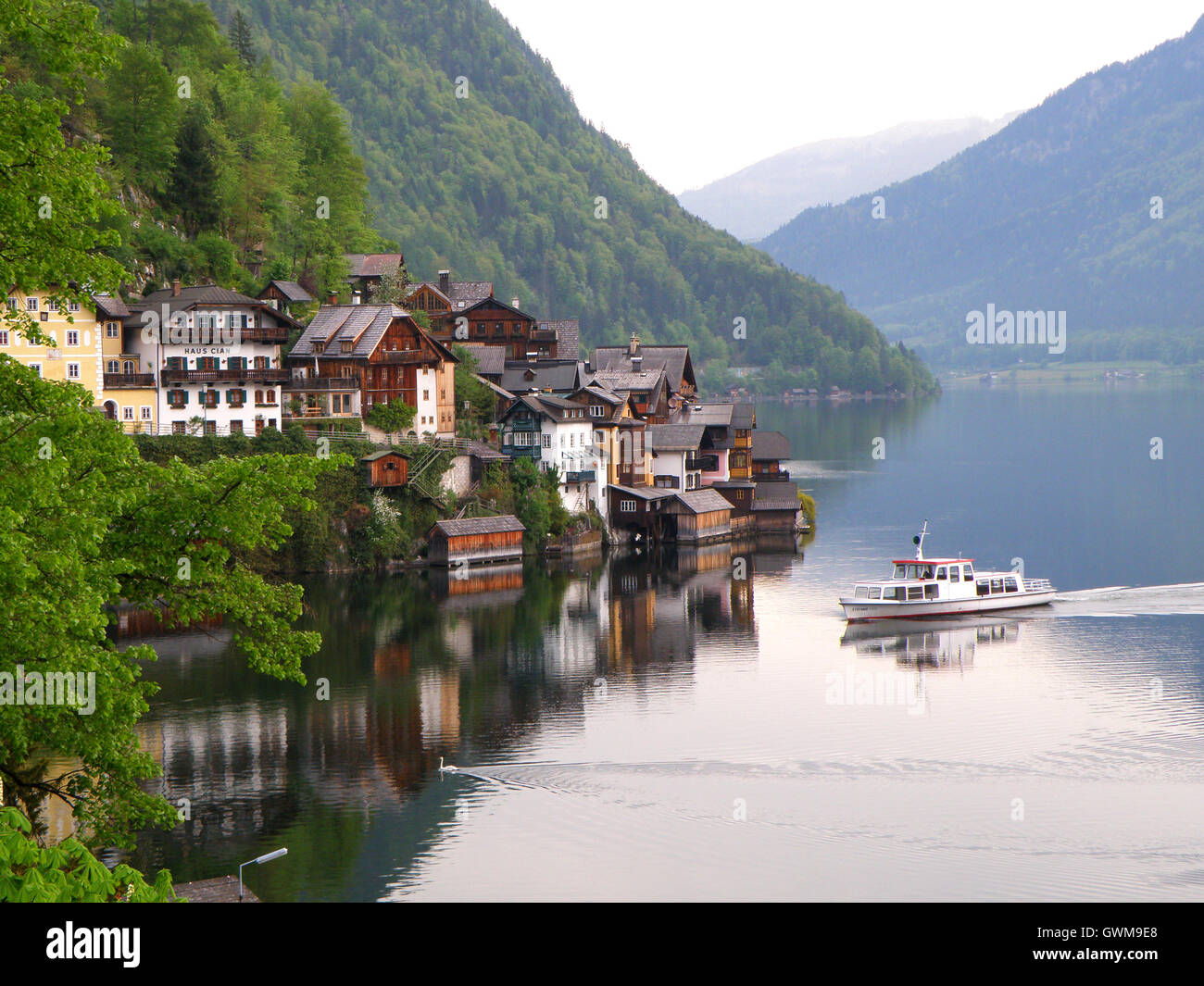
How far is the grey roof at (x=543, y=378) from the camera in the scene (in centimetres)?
9588

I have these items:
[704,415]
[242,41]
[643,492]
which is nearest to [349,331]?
[643,492]

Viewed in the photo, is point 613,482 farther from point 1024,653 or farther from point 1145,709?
point 1145,709

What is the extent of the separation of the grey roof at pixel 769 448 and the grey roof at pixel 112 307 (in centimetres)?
4393

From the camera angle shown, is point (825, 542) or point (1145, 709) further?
point (825, 542)

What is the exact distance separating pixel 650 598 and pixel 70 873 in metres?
58.8

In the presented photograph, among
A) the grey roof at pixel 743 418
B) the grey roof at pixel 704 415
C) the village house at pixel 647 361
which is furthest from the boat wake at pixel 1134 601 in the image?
the village house at pixel 647 361

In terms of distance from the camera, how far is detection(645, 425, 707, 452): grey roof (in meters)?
95.1

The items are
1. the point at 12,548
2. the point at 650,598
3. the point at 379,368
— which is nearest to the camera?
the point at 12,548

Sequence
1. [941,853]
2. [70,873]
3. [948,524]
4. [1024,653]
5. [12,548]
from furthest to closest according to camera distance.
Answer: [948,524] < [1024,653] < [941,853] < [12,548] < [70,873]

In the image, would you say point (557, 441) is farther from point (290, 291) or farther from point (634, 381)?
point (290, 291)

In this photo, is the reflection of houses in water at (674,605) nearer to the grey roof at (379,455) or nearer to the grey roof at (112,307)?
the grey roof at (379,455)
